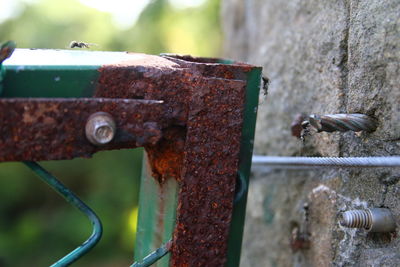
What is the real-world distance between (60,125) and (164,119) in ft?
0.54

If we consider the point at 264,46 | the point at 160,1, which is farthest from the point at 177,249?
→ the point at 160,1

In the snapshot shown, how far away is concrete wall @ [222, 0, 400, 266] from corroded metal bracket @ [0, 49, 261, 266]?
0.24m

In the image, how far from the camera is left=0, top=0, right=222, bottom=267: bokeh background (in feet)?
12.9

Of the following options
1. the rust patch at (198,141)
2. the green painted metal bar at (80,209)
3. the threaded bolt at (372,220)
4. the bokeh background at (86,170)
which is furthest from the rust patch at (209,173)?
the bokeh background at (86,170)

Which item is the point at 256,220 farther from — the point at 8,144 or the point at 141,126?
the point at 8,144

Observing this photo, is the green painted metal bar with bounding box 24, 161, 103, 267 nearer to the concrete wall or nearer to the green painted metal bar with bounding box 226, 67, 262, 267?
the green painted metal bar with bounding box 226, 67, 262, 267

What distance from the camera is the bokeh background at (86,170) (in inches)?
155

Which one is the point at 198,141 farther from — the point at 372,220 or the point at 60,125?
the point at 372,220

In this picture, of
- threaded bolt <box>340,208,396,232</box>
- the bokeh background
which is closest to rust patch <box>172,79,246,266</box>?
threaded bolt <box>340,208,396,232</box>

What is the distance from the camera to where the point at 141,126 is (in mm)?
721

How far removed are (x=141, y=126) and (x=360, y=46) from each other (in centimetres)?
49

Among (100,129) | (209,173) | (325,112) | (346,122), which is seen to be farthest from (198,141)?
(325,112)

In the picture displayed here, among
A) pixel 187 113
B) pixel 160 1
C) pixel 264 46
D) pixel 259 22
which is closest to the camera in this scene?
pixel 187 113

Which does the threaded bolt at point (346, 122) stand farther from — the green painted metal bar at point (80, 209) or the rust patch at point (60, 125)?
the green painted metal bar at point (80, 209)
